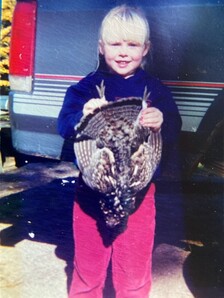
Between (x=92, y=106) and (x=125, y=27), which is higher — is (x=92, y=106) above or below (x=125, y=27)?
below

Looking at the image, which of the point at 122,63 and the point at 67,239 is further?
the point at 67,239

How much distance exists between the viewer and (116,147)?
154 cm

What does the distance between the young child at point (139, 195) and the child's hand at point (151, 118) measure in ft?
0.09

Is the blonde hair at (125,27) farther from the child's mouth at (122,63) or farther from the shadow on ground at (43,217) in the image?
the shadow on ground at (43,217)

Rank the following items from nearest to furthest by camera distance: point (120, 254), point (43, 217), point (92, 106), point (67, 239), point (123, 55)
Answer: point (92, 106) < point (123, 55) < point (120, 254) < point (67, 239) < point (43, 217)

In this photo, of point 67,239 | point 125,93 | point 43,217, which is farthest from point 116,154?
point 43,217

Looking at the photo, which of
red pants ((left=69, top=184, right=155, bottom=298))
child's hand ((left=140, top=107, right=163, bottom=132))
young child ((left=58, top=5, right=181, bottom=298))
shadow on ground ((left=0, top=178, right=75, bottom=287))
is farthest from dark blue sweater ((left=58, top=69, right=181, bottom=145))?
shadow on ground ((left=0, top=178, right=75, bottom=287))

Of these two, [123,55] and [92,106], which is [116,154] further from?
[123,55]

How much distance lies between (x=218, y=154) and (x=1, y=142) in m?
2.46

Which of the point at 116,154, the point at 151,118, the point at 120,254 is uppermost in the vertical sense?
the point at 151,118

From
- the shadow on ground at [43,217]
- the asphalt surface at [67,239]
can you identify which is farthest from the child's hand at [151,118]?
the shadow on ground at [43,217]

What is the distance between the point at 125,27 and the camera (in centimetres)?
159

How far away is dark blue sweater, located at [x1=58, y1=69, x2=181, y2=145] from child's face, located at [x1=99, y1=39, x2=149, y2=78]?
0.14 feet

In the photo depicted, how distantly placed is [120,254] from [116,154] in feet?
1.68
